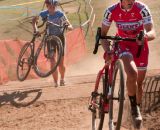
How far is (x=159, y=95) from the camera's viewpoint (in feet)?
31.3

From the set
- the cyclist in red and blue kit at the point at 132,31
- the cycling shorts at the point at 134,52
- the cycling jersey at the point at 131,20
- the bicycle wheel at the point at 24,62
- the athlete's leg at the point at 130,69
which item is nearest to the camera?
the athlete's leg at the point at 130,69

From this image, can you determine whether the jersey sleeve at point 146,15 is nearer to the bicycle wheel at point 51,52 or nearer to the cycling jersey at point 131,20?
the cycling jersey at point 131,20

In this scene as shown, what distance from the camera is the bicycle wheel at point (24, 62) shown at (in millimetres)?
12695

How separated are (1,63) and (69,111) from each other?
17.1 feet

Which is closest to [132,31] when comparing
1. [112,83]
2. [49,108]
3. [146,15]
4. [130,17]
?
[130,17]

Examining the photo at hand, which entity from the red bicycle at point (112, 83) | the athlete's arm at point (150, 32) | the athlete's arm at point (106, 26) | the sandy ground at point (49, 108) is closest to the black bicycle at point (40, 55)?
the sandy ground at point (49, 108)

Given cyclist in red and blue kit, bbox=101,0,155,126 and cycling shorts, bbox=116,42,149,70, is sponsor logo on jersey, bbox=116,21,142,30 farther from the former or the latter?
cycling shorts, bbox=116,42,149,70

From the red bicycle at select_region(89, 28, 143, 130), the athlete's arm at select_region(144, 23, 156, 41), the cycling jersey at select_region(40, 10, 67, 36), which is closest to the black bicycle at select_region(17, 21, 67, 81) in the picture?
the cycling jersey at select_region(40, 10, 67, 36)

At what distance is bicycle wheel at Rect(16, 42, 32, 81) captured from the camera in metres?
12.7

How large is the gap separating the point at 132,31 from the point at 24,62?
638cm

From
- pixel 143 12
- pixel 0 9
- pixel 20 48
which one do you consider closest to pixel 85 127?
pixel 143 12

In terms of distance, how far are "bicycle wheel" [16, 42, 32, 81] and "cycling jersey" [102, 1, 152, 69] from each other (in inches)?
237

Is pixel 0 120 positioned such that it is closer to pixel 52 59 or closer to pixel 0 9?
pixel 52 59

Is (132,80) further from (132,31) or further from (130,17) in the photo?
(130,17)
